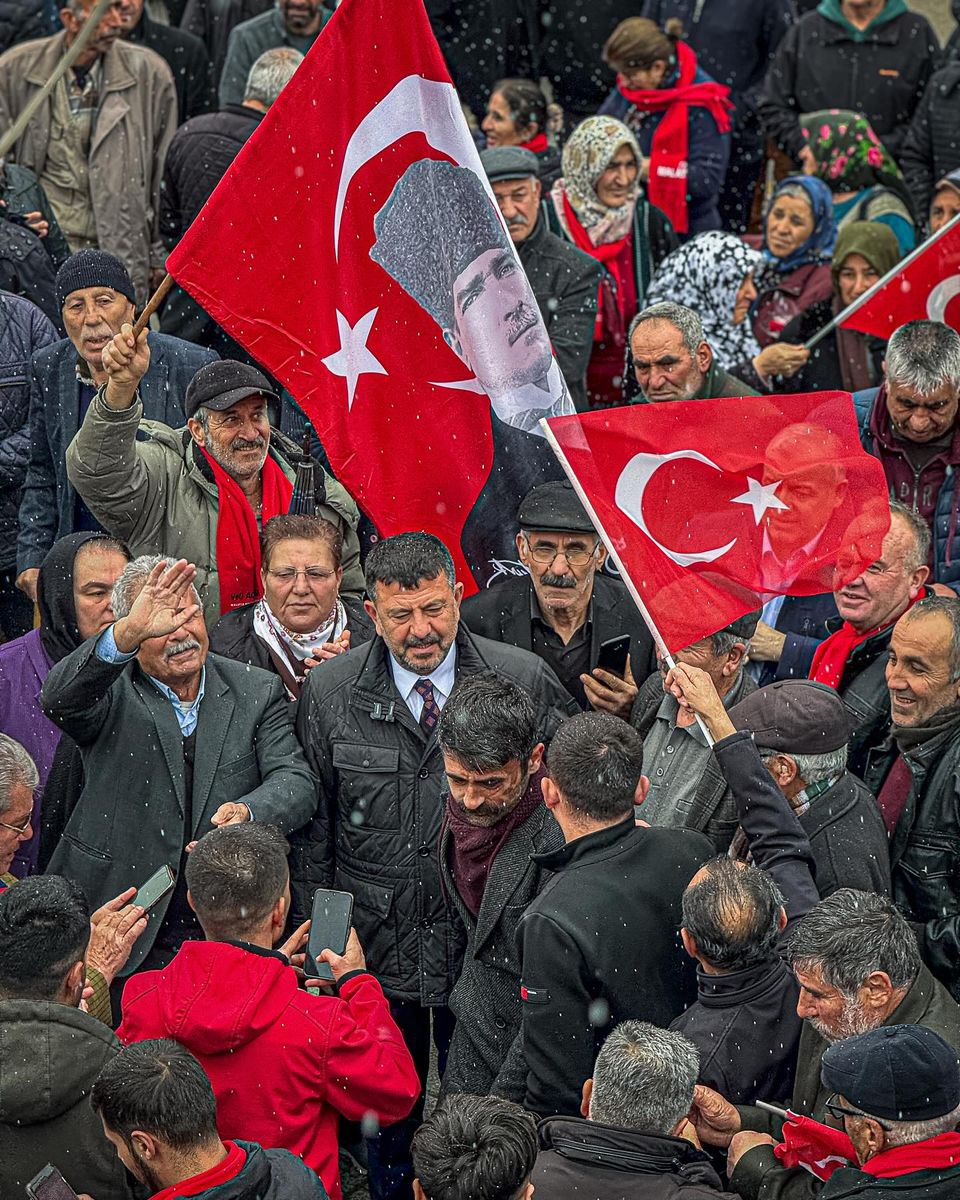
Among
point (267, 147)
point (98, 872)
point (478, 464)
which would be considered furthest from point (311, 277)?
point (98, 872)

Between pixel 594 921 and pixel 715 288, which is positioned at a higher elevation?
pixel 594 921

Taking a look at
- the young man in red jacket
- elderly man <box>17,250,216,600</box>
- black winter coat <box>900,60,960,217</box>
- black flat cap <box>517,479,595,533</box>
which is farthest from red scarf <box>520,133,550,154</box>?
the young man in red jacket

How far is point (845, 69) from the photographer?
10.8m

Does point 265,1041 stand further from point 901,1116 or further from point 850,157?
point 850,157

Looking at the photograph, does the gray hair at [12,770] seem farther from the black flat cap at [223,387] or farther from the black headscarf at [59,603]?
the black flat cap at [223,387]

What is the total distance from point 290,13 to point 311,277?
5.25 m

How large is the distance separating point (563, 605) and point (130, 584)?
159 cm

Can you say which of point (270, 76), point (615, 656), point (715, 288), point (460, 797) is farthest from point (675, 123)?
point (460, 797)

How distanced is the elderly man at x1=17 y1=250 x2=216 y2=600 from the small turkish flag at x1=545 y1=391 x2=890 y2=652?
2.49m

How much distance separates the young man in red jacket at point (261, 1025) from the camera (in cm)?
434

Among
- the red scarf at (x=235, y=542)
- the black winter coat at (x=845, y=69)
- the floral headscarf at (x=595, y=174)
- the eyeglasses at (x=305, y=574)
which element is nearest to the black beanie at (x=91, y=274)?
the red scarf at (x=235, y=542)

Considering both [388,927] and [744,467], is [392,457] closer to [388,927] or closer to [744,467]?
[744,467]

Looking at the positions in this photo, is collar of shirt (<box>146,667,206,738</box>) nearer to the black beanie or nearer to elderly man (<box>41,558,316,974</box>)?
elderly man (<box>41,558,316,974</box>)

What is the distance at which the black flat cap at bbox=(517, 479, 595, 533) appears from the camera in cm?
611
